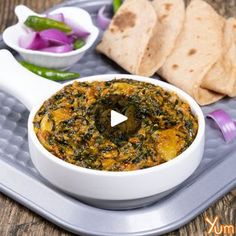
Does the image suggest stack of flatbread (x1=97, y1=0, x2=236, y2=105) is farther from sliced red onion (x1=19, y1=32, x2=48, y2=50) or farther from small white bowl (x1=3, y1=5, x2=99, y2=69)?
sliced red onion (x1=19, y1=32, x2=48, y2=50)

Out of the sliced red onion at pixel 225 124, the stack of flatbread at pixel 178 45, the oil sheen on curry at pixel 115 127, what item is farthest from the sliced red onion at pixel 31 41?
the sliced red onion at pixel 225 124

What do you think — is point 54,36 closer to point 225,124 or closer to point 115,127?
point 225,124

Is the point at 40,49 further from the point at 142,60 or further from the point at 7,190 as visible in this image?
the point at 7,190

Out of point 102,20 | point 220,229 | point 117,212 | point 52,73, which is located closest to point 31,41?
point 52,73

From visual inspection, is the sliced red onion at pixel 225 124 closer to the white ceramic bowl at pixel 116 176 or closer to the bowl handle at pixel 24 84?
the white ceramic bowl at pixel 116 176

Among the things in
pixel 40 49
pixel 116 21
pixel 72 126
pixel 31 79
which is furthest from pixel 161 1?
pixel 72 126
